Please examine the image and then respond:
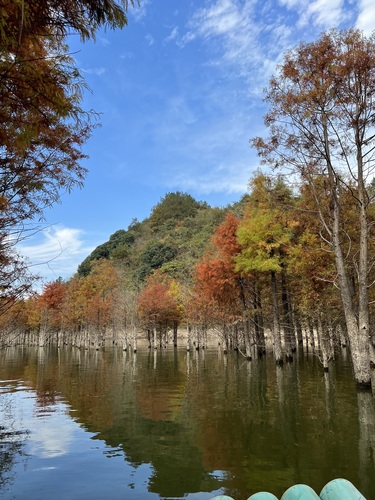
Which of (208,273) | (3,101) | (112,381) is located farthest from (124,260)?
(3,101)

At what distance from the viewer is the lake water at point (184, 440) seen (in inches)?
235

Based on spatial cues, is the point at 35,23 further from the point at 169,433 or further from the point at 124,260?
the point at 124,260

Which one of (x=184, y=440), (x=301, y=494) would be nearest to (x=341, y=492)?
(x=301, y=494)

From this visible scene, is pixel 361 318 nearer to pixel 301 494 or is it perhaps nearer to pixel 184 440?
pixel 184 440

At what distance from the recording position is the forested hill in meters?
81.2

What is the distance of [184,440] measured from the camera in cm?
837

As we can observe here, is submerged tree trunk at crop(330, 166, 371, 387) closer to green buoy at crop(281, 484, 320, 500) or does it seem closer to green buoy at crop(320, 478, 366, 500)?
green buoy at crop(320, 478, 366, 500)

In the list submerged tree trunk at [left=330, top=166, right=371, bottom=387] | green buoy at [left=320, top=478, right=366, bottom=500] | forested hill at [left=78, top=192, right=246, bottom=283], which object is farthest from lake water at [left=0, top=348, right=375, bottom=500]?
forested hill at [left=78, top=192, right=246, bottom=283]

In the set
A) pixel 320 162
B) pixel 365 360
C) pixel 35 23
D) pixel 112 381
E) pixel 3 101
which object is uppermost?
pixel 320 162

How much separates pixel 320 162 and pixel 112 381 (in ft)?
48.4

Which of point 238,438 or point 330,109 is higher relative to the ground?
point 330,109

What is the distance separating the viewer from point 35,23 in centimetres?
432

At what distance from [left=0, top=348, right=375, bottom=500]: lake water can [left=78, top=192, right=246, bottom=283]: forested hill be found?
47.7m

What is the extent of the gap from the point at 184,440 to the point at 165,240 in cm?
8745
